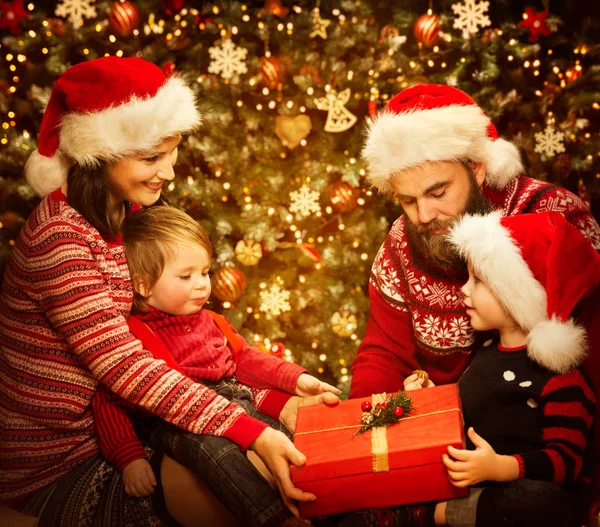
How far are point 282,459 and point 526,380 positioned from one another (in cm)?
73

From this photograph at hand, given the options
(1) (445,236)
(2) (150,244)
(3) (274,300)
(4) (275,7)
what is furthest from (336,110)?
(2) (150,244)

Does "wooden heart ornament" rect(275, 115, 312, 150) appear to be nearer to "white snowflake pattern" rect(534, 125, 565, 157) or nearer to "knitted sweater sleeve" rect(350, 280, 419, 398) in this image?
"knitted sweater sleeve" rect(350, 280, 419, 398)

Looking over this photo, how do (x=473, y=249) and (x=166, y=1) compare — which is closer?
(x=473, y=249)

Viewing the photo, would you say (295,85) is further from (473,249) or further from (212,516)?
(212,516)

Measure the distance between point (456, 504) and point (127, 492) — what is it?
93 centimetres

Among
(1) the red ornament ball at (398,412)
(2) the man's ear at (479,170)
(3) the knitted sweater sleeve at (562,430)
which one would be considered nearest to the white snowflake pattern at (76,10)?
(2) the man's ear at (479,170)

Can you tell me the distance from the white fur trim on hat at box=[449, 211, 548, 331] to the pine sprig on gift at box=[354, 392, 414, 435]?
→ 40cm

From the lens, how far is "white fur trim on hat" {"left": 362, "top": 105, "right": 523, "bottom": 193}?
2135 millimetres

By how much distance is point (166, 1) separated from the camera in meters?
3.04

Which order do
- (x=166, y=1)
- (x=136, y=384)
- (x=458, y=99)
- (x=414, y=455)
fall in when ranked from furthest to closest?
1. (x=166, y=1)
2. (x=458, y=99)
3. (x=136, y=384)
4. (x=414, y=455)

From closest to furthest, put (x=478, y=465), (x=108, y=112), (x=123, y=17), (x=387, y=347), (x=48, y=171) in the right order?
(x=478, y=465) → (x=108, y=112) → (x=48, y=171) → (x=387, y=347) → (x=123, y=17)

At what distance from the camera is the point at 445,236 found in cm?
216

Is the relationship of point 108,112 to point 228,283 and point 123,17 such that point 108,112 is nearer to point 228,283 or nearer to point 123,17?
point 123,17

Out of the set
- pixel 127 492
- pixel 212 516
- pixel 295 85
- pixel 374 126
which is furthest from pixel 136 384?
pixel 295 85
